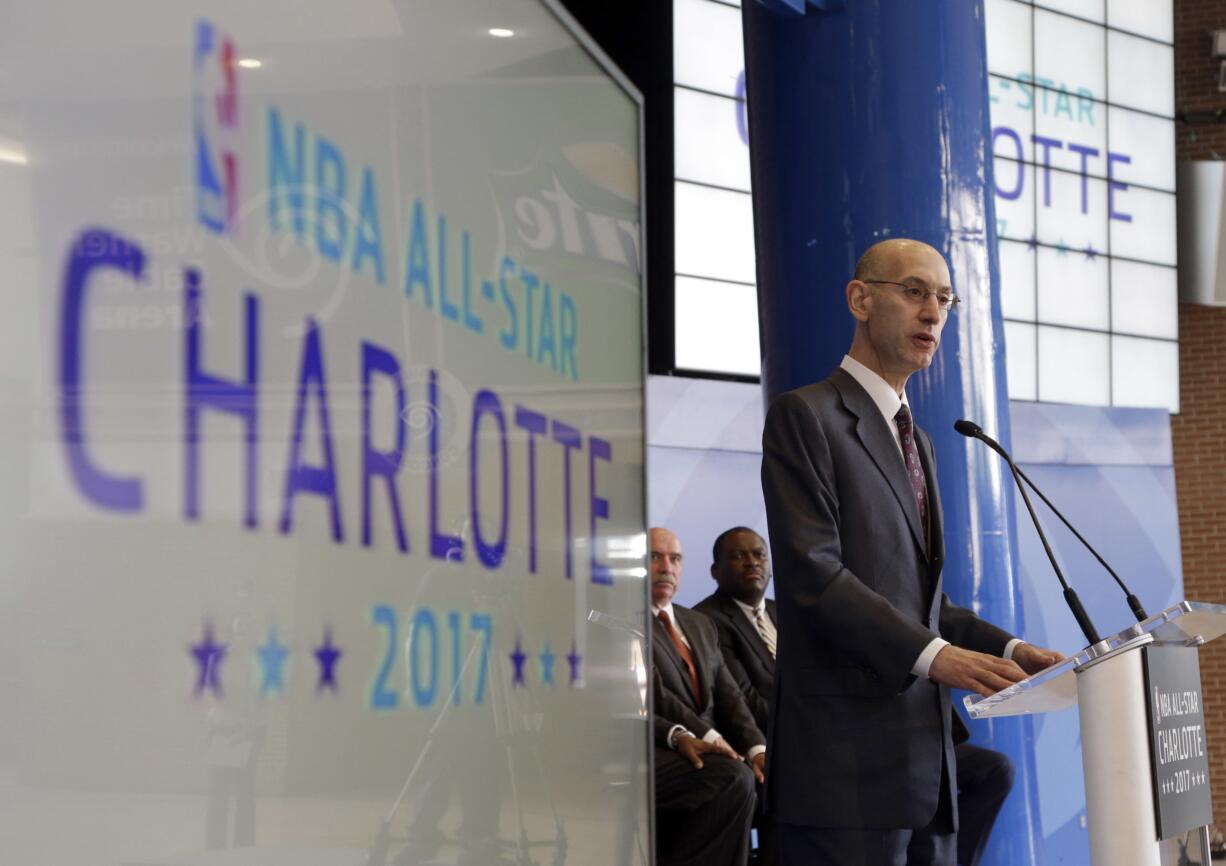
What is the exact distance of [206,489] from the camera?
174cm

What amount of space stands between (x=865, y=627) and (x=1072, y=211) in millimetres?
8869

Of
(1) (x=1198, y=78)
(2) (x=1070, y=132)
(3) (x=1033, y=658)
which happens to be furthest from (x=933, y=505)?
(1) (x=1198, y=78)

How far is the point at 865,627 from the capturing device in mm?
2336

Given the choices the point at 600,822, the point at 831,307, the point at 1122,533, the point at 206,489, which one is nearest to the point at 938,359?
the point at 831,307

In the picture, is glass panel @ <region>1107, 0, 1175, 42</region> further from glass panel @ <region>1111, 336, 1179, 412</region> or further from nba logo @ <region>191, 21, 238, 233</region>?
nba logo @ <region>191, 21, 238, 233</region>

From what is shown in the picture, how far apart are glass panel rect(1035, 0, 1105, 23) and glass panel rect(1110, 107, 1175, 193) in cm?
70

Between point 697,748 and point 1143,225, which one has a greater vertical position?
point 1143,225

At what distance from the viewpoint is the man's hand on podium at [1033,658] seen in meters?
2.41

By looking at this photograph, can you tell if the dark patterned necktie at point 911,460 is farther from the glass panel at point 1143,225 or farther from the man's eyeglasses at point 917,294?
the glass panel at point 1143,225

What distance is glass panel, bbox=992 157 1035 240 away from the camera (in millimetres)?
10219

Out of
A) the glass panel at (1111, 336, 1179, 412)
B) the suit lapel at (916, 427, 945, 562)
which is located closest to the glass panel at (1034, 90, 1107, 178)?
the glass panel at (1111, 336, 1179, 412)

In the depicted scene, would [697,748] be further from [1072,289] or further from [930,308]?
[1072,289]

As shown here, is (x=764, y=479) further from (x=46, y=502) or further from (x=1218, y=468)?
(x=1218, y=468)

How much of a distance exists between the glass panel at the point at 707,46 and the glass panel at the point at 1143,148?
11.2 feet
